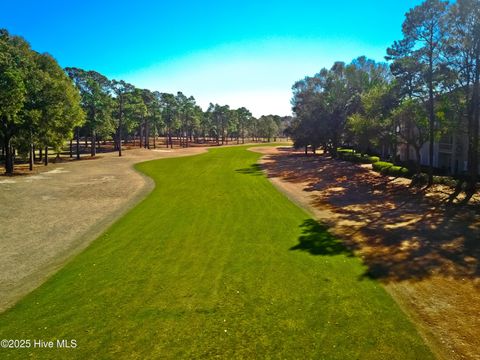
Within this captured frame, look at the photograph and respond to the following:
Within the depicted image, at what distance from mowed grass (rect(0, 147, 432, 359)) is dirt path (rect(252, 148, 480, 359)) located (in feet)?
2.83

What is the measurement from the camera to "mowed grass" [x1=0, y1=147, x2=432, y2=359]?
340 inches

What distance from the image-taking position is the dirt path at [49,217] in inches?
562

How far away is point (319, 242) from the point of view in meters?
17.1

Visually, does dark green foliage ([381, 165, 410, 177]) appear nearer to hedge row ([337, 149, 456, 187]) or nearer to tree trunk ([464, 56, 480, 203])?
hedge row ([337, 149, 456, 187])

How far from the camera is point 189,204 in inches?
1048

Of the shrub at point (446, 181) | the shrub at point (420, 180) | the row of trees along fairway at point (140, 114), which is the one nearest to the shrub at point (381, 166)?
the shrub at point (420, 180)

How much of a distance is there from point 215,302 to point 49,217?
17754 mm

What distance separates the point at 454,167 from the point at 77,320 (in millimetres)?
49810

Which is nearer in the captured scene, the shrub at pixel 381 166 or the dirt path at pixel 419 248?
the dirt path at pixel 419 248

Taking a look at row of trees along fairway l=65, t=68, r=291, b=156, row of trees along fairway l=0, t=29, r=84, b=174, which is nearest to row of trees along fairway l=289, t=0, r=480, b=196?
row of trees along fairway l=0, t=29, r=84, b=174

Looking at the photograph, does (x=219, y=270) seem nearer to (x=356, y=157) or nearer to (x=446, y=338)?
(x=446, y=338)

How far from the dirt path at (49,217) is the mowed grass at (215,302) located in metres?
1.09

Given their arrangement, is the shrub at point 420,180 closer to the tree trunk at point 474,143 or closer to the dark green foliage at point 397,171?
the tree trunk at point 474,143

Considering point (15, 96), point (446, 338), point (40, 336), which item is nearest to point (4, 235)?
point (40, 336)
